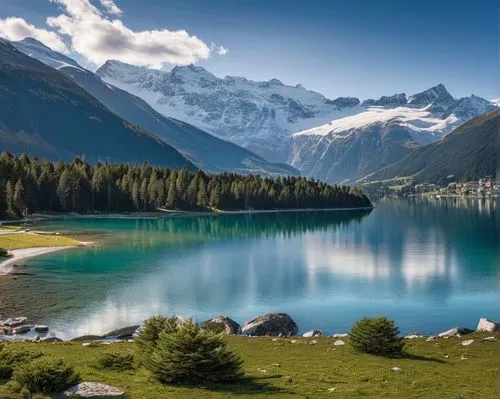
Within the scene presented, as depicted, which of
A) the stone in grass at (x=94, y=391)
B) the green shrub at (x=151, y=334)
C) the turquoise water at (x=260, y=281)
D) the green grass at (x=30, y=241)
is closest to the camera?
the stone in grass at (x=94, y=391)

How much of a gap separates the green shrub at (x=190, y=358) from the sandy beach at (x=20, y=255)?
192 feet

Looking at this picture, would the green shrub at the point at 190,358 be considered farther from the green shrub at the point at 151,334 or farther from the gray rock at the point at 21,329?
the gray rock at the point at 21,329

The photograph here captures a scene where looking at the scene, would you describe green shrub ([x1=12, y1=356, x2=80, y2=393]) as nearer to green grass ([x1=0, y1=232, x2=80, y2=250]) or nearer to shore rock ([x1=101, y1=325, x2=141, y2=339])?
shore rock ([x1=101, y1=325, x2=141, y2=339])

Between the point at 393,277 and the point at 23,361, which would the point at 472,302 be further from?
the point at 23,361

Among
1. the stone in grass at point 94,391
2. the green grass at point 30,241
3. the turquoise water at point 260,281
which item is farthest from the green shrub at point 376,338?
the green grass at point 30,241

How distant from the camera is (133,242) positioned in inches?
4646

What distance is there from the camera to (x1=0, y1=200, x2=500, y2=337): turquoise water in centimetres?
5556

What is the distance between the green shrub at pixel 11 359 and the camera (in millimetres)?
22906

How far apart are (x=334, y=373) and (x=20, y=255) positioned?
7593 cm

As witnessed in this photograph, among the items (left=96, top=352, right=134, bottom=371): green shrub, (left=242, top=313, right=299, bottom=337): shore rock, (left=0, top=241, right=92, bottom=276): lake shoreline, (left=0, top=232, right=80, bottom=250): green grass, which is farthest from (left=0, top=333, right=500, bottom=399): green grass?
(left=0, top=232, right=80, bottom=250): green grass

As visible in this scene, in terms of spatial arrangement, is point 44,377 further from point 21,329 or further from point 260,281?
point 260,281

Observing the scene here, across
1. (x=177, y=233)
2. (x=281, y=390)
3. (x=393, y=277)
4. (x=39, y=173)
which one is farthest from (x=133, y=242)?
(x=281, y=390)

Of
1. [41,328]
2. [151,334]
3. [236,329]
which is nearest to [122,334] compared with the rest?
[41,328]

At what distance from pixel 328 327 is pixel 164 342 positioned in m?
31.2
